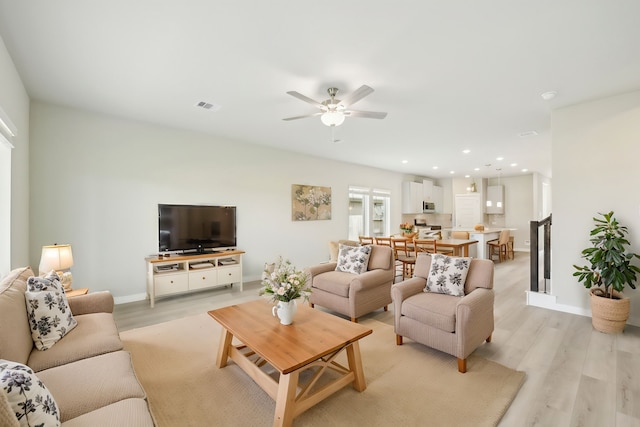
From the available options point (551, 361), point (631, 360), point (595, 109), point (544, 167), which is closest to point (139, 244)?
point (551, 361)

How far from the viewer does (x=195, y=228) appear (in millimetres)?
4492

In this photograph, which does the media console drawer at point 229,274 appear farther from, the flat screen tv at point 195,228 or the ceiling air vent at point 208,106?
the ceiling air vent at point 208,106

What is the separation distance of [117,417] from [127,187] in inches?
141

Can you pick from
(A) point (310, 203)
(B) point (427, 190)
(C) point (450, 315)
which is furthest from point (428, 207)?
(C) point (450, 315)

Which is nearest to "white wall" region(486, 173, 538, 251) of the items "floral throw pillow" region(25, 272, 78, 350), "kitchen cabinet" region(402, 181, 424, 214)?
"kitchen cabinet" region(402, 181, 424, 214)

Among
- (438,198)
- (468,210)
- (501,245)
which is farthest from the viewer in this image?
(438,198)

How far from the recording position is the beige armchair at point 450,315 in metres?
2.31

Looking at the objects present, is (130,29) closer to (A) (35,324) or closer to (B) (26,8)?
(B) (26,8)

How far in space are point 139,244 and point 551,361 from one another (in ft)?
16.5

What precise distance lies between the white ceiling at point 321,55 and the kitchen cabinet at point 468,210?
638cm

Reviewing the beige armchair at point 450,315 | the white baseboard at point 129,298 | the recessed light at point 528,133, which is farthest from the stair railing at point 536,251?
the white baseboard at point 129,298

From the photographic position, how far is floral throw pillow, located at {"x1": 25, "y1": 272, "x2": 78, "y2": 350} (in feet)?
6.01

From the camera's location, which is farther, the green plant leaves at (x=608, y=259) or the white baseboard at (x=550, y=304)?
the white baseboard at (x=550, y=304)

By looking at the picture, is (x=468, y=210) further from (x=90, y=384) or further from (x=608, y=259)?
(x=90, y=384)
